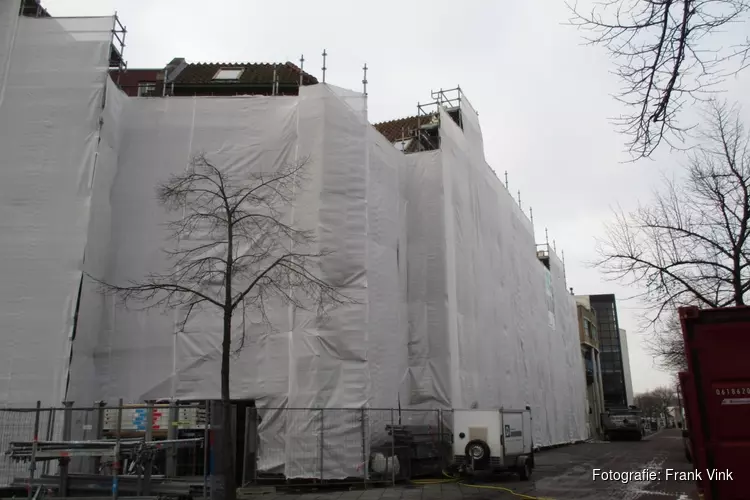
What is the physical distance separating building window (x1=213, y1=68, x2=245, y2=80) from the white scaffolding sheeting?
25.4ft

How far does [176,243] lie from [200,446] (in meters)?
7.38

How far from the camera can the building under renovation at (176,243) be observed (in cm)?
1553

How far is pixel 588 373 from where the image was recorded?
64125 millimetres

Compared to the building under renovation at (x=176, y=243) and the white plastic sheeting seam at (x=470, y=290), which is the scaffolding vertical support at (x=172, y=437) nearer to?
the building under renovation at (x=176, y=243)

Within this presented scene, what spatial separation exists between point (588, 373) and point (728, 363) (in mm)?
61016

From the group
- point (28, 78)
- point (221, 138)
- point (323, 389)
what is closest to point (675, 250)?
point (323, 389)

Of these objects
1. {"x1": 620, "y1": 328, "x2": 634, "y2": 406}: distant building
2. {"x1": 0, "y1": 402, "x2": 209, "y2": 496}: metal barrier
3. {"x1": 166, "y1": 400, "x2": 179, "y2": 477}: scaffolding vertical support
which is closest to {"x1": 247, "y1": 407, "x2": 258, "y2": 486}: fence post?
{"x1": 0, "y1": 402, "x2": 209, "y2": 496}: metal barrier

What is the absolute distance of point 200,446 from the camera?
11992 mm

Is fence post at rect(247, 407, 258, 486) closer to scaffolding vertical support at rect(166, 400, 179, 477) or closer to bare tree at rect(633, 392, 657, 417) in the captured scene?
scaffolding vertical support at rect(166, 400, 179, 477)

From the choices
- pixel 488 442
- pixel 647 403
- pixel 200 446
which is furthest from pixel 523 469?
pixel 647 403

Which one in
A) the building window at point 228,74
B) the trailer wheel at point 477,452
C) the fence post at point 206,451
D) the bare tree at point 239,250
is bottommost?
the trailer wheel at point 477,452

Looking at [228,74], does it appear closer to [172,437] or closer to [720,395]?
[172,437]

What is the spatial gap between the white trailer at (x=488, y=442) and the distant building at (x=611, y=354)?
261 feet

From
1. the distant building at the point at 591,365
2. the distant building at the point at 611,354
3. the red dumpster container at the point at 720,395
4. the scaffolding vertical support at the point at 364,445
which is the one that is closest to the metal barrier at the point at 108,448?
the scaffolding vertical support at the point at 364,445
